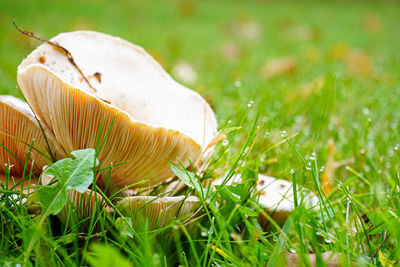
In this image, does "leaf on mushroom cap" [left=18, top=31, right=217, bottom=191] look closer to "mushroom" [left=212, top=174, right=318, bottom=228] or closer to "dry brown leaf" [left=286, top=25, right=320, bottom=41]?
"mushroom" [left=212, top=174, right=318, bottom=228]

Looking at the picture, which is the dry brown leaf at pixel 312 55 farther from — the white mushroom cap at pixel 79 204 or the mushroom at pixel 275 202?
the white mushroom cap at pixel 79 204

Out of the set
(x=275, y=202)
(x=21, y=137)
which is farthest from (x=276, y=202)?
(x=21, y=137)

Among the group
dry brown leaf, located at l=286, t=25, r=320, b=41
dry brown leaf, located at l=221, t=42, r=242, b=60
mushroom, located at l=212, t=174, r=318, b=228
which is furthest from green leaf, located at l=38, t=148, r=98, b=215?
dry brown leaf, located at l=286, t=25, r=320, b=41

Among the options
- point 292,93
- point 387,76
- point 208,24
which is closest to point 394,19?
point 208,24

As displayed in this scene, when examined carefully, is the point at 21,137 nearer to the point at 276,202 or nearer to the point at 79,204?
the point at 79,204

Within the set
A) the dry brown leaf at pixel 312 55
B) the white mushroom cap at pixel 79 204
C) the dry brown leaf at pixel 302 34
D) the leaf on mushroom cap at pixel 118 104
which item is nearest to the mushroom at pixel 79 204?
the white mushroom cap at pixel 79 204

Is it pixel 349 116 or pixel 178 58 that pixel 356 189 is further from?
pixel 178 58
